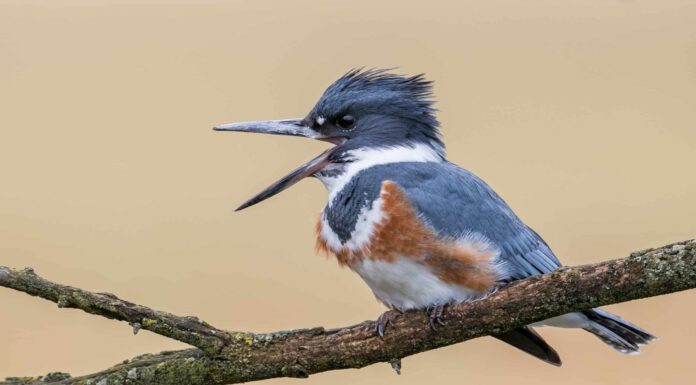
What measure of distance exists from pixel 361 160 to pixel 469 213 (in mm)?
396

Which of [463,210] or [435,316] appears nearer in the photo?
[435,316]

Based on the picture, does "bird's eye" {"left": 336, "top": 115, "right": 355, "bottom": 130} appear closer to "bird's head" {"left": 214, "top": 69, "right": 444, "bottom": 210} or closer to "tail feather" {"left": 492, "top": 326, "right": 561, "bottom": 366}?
"bird's head" {"left": 214, "top": 69, "right": 444, "bottom": 210}

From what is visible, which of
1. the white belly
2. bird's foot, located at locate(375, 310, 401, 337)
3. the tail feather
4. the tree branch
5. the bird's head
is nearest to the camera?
the tree branch

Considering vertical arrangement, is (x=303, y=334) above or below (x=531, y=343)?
below

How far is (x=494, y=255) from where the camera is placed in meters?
2.69

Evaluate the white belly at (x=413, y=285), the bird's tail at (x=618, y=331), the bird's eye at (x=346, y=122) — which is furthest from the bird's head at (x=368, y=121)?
the bird's tail at (x=618, y=331)

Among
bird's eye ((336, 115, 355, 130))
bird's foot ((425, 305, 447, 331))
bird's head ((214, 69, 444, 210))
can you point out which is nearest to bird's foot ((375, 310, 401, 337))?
bird's foot ((425, 305, 447, 331))

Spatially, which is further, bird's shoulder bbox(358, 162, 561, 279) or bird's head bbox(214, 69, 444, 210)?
bird's head bbox(214, 69, 444, 210)

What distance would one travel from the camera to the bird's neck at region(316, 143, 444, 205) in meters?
2.92

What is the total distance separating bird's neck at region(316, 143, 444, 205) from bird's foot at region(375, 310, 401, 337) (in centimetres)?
45

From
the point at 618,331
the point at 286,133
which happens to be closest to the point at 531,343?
the point at 618,331

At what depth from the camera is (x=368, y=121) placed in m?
3.03

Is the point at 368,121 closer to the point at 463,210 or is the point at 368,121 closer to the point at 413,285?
the point at 463,210

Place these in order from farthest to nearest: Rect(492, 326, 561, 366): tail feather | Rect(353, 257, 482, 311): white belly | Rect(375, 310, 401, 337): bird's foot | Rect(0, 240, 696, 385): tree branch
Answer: Rect(492, 326, 561, 366): tail feather, Rect(353, 257, 482, 311): white belly, Rect(375, 310, 401, 337): bird's foot, Rect(0, 240, 696, 385): tree branch
